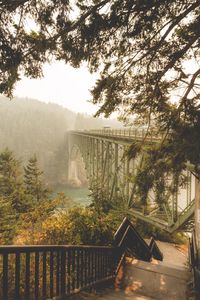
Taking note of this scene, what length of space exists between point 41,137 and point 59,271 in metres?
126

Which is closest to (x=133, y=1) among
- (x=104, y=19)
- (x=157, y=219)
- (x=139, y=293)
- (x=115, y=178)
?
(x=104, y=19)

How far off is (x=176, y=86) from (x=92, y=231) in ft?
14.5

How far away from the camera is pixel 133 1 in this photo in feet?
13.6

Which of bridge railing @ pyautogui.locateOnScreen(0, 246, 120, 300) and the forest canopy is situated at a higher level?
the forest canopy

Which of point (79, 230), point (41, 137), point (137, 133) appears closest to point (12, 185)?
point (137, 133)

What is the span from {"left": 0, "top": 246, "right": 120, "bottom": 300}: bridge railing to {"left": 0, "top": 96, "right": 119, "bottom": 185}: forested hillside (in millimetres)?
81419

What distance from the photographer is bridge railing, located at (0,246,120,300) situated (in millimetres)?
3252

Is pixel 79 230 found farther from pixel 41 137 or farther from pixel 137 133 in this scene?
pixel 41 137

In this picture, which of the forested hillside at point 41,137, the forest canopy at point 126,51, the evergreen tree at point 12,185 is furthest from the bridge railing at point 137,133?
the forested hillside at point 41,137

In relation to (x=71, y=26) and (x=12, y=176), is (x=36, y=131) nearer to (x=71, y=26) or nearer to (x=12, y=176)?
A: (x=12, y=176)

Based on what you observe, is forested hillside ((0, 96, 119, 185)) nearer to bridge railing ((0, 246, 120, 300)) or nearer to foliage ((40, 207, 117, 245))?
foliage ((40, 207, 117, 245))

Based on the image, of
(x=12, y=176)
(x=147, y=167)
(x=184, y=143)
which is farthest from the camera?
(x=12, y=176)

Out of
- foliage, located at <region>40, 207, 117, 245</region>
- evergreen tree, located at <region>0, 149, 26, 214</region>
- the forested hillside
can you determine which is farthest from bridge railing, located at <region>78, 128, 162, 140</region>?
the forested hillside

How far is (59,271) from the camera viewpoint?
179 inches
